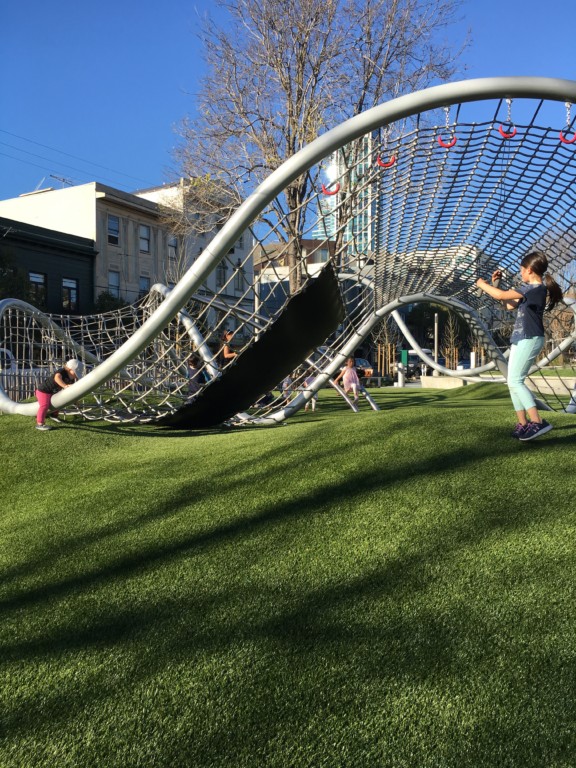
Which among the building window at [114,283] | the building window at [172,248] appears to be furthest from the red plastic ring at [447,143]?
the building window at [172,248]

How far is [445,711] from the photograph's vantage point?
1923 mm

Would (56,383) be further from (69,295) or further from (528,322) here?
(69,295)

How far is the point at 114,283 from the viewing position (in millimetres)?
32781

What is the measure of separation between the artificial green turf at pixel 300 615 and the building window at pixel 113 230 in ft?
98.2

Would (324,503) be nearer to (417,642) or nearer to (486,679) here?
(417,642)

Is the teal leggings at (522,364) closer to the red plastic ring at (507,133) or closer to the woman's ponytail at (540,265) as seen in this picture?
the woman's ponytail at (540,265)

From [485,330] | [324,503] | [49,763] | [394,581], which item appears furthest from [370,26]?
[49,763]

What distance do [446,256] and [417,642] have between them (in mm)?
5351

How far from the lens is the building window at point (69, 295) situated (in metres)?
30.2

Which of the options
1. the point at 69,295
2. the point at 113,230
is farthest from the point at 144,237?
the point at 69,295

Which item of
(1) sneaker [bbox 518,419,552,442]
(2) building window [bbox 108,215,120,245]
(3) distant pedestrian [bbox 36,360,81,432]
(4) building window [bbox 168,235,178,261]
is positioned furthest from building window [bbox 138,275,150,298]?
(1) sneaker [bbox 518,419,552,442]

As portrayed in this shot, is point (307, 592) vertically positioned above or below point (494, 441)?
below

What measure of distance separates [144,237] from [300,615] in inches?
1332

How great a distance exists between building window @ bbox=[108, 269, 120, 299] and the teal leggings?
29906 mm
